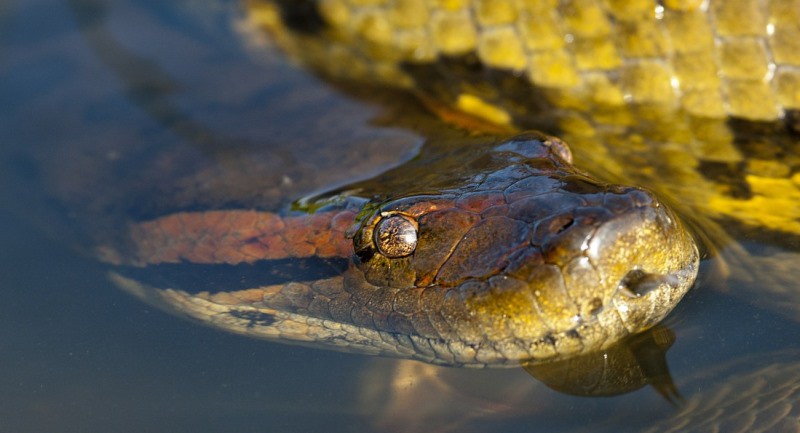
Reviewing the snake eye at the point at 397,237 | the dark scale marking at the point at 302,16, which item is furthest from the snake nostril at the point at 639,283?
the dark scale marking at the point at 302,16

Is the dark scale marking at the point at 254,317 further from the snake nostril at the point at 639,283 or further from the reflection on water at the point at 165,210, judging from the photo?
the snake nostril at the point at 639,283

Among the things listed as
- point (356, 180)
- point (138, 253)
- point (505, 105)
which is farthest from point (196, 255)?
point (505, 105)

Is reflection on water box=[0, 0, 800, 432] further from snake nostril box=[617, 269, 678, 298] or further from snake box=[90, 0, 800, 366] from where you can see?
snake nostril box=[617, 269, 678, 298]

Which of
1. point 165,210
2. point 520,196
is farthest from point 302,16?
point 520,196

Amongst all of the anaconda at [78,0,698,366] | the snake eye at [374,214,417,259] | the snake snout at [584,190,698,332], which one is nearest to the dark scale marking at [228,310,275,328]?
the anaconda at [78,0,698,366]

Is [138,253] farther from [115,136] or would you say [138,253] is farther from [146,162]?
[115,136]

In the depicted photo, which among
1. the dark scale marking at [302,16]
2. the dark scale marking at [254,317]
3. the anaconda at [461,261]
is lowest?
the dark scale marking at [254,317]

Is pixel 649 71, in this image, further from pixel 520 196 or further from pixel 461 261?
pixel 461 261

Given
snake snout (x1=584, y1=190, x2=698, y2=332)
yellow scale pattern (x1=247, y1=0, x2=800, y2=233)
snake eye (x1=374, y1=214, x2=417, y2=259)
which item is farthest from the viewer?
yellow scale pattern (x1=247, y1=0, x2=800, y2=233)
